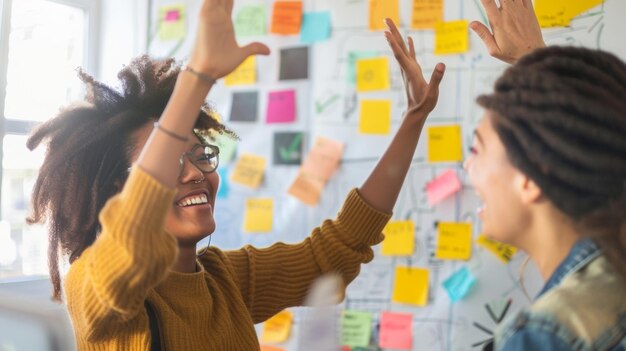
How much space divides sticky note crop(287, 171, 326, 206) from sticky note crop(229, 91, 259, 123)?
28 cm

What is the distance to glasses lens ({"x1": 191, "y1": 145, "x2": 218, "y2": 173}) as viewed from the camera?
1.36 meters

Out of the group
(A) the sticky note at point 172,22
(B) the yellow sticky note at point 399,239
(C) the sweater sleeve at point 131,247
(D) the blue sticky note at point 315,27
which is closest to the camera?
(C) the sweater sleeve at point 131,247

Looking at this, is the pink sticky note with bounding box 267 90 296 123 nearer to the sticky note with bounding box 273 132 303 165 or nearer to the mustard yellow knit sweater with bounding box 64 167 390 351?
the sticky note with bounding box 273 132 303 165

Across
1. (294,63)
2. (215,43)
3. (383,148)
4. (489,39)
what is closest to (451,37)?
(383,148)

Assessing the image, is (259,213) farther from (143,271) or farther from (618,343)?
(618,343)

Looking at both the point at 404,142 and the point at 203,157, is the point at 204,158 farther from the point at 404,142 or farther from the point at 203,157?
the point at 404,142

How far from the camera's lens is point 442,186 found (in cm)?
202

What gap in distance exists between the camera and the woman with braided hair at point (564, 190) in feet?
2.63

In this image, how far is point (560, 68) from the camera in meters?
0.90

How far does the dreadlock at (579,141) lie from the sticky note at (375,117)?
3.96 feet

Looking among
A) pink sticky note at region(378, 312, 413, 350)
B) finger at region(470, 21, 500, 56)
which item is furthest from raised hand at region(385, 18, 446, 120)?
pink sticky note at region(378, 312, 413, 350)

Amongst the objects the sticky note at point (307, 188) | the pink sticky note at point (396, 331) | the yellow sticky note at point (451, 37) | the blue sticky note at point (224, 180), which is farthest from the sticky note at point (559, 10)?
the blue sticky note at point (224, 180)

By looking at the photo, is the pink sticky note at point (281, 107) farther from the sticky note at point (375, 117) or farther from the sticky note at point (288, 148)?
the sticky note at point (375, 117)

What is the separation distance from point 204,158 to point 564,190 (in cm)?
74
